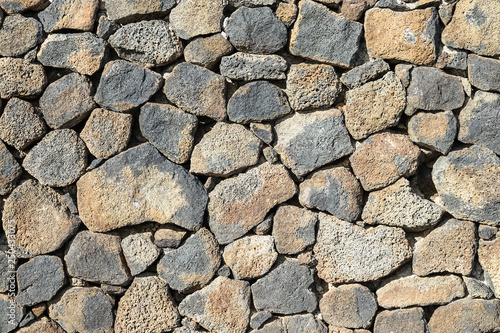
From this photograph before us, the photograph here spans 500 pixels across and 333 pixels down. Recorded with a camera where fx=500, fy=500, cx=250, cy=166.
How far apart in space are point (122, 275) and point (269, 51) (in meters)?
1.34

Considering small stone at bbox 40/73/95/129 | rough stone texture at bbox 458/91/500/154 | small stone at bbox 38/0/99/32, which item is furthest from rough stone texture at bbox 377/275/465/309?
small stone at bbox 38/0/99/32

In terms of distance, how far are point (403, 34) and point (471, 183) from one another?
2.48 feet

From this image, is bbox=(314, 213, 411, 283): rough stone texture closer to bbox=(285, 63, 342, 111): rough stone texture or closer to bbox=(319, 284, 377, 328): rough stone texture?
bbox=(319, 284, 377, 328): rough stone texture

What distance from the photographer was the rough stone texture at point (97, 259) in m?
2.53

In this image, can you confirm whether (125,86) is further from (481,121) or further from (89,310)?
(481,121)

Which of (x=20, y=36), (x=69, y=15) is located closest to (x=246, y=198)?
(x=69, y=15)

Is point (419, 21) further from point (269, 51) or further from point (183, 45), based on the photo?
point (183, 45)

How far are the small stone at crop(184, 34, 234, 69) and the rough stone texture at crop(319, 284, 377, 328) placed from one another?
4.19ft

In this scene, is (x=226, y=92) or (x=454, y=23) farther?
(x=226, y=92)

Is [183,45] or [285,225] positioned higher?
[183,45]

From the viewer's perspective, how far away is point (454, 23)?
90.0 inches

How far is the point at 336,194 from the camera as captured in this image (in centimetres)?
240

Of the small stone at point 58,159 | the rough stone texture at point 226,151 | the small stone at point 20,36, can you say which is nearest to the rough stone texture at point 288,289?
the rough stone texture at point 226,151

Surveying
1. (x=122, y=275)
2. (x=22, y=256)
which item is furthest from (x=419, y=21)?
(x=22, y=256)
